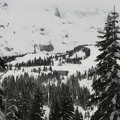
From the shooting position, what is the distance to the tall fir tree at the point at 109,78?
67.2 feet

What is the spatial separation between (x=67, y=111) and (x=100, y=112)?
2027cm

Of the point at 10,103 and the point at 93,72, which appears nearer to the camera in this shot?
the point at 93,72

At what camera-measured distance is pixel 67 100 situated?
41.6m

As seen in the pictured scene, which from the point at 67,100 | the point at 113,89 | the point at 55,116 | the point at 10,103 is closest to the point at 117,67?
the point at 113,89

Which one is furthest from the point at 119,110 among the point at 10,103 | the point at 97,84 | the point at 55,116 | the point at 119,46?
the point at 55,116

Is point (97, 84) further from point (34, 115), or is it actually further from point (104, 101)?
point (34, 115)

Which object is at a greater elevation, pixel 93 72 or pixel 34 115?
pixel 93 72

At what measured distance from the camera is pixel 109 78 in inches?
827

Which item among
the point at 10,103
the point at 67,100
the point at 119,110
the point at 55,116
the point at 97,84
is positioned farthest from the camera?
the point at 55,116

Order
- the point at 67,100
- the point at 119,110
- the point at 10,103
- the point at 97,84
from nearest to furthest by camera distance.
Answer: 1. the point at 119,110
2. the point at 97,84
3. the point at 10,103
4. the point at 67,100

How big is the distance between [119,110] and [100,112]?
1.61m

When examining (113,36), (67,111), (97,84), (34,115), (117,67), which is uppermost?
(113,36)

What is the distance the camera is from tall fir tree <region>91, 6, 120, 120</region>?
20.5 meters

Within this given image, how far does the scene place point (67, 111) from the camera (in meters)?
41.8
